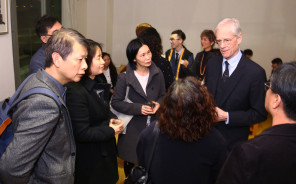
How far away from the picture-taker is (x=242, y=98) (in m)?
1.77

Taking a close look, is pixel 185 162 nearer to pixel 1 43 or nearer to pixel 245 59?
pixel 245 59

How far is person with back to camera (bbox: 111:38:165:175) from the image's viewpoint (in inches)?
90.2

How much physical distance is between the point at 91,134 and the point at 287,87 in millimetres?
1212

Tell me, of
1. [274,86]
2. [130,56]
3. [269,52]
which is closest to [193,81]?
[274,86]

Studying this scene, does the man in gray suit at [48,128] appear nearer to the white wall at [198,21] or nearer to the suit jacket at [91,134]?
the suit jacket at [91,134]

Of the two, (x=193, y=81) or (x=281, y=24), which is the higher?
(x=281, y=24)

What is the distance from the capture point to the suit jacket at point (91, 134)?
1581 millimetres

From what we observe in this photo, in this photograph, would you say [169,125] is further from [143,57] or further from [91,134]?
[143,57]

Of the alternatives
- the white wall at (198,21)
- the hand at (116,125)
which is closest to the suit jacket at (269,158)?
the hand at (116,125)

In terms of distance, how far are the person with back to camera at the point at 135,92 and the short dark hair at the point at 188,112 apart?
39.3 inches

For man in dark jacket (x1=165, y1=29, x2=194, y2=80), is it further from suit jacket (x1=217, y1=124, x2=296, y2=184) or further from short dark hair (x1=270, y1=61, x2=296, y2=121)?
suit jacket (x1=217, y1=124, x2=296, y2=184)

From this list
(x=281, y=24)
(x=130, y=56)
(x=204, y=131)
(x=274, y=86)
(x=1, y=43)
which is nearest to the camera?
(x=274, y=86)

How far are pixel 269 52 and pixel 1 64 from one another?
6.60 m

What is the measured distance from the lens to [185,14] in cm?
675
